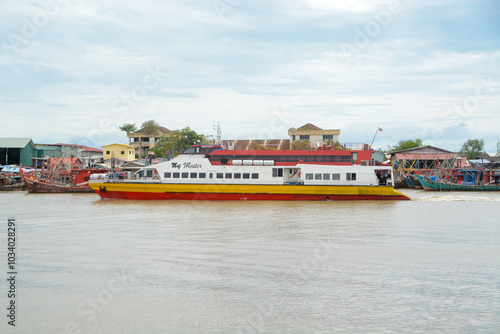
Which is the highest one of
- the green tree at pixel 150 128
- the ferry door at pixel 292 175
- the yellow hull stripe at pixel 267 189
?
the green tree at pixel 150 128

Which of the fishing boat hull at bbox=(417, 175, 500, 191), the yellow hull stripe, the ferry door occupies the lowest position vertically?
the fishing boat hull at bbox=(417, 175, 500, 191)

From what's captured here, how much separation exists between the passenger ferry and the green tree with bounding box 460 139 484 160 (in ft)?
165

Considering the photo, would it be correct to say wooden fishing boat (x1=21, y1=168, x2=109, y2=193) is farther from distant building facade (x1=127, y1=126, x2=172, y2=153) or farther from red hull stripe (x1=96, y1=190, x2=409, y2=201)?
distant building facade (x1=127, y1=126, x2=172, y2=153)

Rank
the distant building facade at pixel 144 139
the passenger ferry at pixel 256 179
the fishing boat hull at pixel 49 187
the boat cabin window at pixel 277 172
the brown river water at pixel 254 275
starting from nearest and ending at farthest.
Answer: the brown river water at pixel 254 275 → the passenger ferry at pixel 256 179 → the boat cabin window at pixel 277 172 → the fishing boat hull at pixel 49 187 → the distant building facade at pixel 144 139

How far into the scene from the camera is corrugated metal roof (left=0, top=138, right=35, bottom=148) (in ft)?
198

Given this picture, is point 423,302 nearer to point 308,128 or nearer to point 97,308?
point 97,308

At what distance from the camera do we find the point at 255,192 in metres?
32.2

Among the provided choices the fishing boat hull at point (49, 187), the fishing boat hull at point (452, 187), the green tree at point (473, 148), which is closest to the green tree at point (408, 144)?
the green tree at point (473, 148)

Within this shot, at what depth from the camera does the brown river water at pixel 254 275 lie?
30.5 ft

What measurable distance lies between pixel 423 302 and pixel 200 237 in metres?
9.27

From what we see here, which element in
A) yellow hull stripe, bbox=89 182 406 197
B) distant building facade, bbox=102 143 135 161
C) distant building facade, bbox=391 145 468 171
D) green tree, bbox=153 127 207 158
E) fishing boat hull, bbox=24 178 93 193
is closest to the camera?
yellow hull stripe, bbox=89 182 406 197

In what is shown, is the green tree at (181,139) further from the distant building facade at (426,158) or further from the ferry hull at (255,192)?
the ferry hull at (255,192)

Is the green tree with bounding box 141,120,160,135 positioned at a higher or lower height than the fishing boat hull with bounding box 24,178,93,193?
higher

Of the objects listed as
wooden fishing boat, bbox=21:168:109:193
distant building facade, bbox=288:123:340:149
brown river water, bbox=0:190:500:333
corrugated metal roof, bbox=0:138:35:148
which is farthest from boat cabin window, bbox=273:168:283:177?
corrugated metal roof, bbox=0:138:35:148
